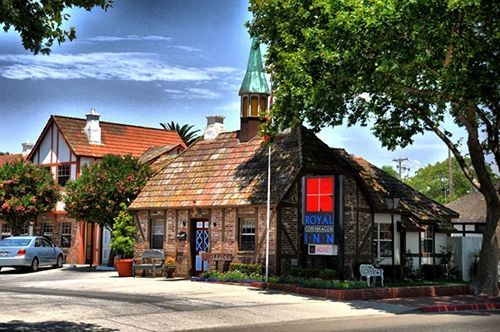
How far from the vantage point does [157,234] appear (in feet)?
102

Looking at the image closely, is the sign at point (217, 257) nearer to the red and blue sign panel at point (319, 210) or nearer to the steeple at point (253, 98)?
the red and blue sign panel at point (319, 210)

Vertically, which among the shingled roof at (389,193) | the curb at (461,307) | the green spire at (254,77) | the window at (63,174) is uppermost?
the green spire at (254,77)

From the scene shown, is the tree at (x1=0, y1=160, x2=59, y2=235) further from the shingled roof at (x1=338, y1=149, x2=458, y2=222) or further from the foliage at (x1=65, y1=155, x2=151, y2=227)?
the shingled roof at (x1=338, y1=149, x2=458, y2=222)

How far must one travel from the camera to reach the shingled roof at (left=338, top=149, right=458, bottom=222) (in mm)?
29036

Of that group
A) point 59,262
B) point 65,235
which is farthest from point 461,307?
point 65,235

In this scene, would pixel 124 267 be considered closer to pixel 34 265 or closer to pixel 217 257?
pixel 217 257

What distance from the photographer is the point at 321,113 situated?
77.6ft

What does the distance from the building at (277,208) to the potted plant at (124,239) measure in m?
0.41

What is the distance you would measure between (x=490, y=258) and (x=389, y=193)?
5.42 m

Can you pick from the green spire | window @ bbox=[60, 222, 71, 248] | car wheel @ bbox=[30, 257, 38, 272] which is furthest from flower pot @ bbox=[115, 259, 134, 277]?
window @ bbox=[60, 222, 71, 248]

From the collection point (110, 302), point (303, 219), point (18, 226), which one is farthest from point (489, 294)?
point (18, 226)

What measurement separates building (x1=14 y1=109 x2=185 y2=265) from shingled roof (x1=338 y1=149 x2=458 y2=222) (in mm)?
12989

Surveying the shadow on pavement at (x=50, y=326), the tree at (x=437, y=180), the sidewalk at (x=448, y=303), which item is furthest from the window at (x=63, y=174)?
the tree at (x=437, y=180)

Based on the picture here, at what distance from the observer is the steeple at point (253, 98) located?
3112 cm
